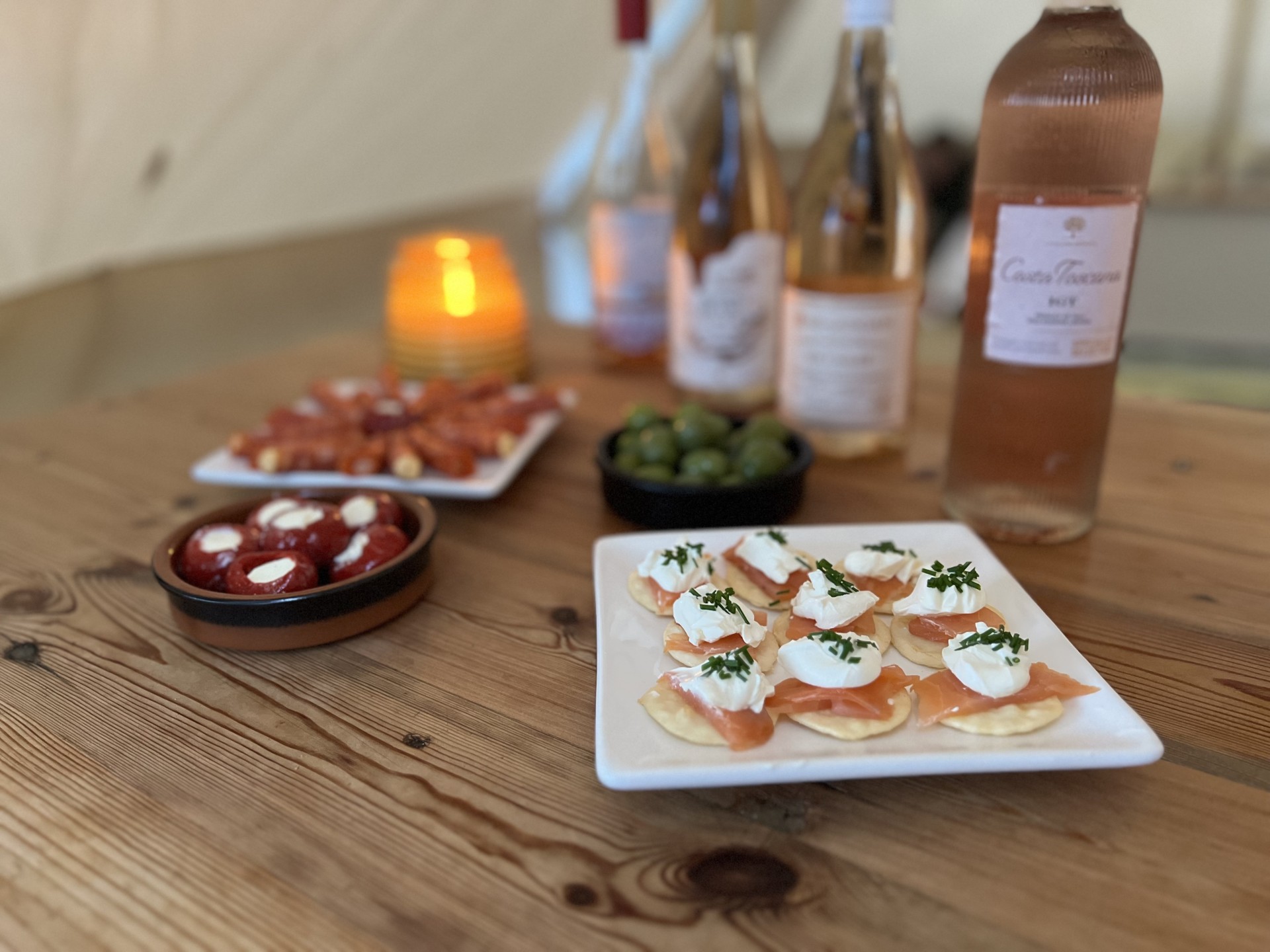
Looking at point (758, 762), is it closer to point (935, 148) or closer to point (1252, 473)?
point (1252, 473)

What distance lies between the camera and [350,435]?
84 cm

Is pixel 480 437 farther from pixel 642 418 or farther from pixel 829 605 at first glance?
pixel 829 605

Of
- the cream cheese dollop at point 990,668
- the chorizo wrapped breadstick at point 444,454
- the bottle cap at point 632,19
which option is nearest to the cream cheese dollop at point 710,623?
the cream cheese dollop at point 990,668

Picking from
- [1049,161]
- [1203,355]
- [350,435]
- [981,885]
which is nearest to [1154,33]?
[1203,355]

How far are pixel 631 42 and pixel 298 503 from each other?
0.75 m

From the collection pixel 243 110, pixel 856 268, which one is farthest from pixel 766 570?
pixel 243 110

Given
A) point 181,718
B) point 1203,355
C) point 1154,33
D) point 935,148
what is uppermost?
point 1154,33

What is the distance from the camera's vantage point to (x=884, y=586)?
56cm

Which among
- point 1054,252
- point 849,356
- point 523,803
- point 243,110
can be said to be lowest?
point 523,803

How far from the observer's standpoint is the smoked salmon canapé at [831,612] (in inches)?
19.6

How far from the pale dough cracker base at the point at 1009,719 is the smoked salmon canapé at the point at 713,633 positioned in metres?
0.10

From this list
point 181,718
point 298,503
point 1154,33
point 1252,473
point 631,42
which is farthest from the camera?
point 1154,33

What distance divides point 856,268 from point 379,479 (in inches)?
19.9

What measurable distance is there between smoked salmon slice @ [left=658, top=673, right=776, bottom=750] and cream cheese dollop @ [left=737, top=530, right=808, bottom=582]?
0.14 m
